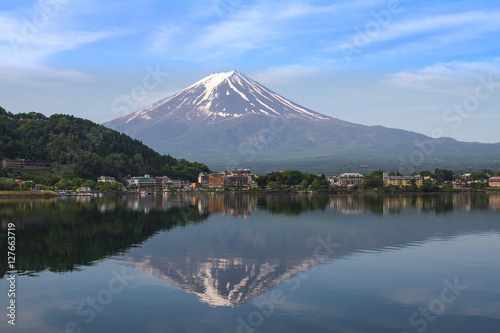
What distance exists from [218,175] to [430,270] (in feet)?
288

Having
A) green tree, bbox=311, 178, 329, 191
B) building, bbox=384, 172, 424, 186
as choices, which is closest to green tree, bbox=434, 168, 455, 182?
building, bbox=384, 172, 424, 186

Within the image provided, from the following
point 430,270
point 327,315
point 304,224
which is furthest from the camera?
point 304,224

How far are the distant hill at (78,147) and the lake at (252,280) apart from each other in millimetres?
62946

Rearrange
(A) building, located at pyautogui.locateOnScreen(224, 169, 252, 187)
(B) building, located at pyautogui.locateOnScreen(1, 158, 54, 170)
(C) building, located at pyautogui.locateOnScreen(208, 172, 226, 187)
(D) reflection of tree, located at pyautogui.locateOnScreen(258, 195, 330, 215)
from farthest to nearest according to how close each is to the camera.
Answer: (C) building, located at pyautogui.locateOnScreen(208, 172, 226, 187) → (A) building, located at pyautogui.locateOnScreen(224, 169, 252, 187) → (B) building, located at pyautogui.locateOnScreen(1, 158, 54, 170) → (D) reflection of tree, located at pyautogui.locateOnScreen(258, 195, 330, 215)

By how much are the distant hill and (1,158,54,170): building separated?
2377mm

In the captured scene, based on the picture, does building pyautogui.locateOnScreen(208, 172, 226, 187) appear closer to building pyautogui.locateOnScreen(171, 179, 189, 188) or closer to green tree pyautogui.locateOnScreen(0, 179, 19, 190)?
building pyautogui.locateOnScreen(171, 179, 189, 188)

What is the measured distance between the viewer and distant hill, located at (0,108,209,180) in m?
84.0

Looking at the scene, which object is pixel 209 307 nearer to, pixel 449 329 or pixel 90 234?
pixel 449 329

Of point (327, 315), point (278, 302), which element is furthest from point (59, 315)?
point (327, 315)

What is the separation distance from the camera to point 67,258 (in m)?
16.9

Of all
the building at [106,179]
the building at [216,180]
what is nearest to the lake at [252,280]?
the building at [106,179]

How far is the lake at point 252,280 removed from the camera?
35.0 ft

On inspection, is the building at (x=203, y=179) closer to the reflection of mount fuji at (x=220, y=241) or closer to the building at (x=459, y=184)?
the building at (x=459, y=184)

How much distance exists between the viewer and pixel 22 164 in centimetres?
7925
